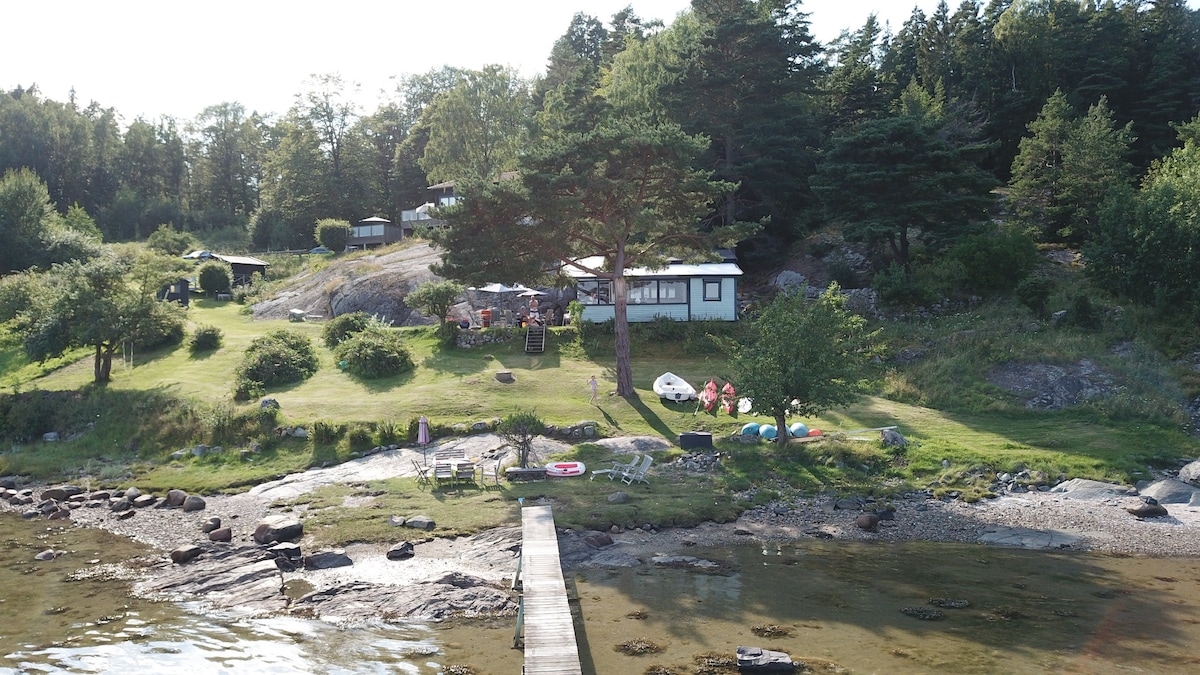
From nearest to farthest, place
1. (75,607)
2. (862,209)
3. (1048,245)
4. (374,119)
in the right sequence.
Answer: (75,607), (862,209), (1048,245), (374,119)

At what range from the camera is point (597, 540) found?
19.5 metres

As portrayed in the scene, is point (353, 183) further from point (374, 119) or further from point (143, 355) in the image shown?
point (143, 355)

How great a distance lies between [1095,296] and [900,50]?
35.9 m

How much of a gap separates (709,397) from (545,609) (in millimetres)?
16833

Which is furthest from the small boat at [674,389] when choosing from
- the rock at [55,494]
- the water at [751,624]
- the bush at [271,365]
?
the rock at [55,494]

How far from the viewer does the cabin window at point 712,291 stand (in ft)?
133

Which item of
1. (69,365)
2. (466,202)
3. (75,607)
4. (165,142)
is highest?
(165,142)

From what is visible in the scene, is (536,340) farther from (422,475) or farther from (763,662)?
(763,662)

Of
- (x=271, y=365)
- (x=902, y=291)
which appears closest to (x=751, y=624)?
(x=271, y=365)

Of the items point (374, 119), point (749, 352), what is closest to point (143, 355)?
point (749, 352)

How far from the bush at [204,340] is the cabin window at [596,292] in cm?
1734

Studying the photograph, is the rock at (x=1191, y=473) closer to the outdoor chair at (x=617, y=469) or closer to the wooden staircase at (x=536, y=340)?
the outdoor chair at (x=617, y=469)

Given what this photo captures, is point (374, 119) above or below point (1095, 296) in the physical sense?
above

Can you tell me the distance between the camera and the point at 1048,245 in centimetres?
4647
